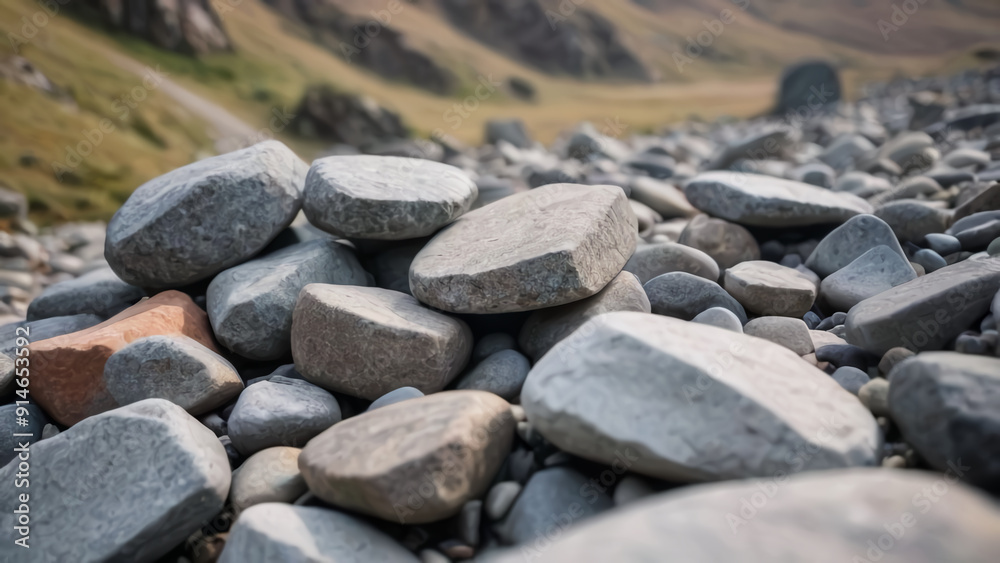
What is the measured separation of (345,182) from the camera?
2490 millimetres

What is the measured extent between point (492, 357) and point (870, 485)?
1.37 m

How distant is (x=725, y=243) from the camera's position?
3.02 m

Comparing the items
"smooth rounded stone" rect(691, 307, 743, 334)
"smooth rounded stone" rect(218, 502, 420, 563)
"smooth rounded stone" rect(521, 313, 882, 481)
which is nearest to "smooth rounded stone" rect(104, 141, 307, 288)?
"smooth rounded stone" rect(218, 502, 420, 563)

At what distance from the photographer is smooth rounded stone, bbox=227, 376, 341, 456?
1.95 metres

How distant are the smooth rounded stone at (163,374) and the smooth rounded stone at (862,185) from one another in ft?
13.2

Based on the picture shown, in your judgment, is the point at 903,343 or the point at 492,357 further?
the point at 492,357

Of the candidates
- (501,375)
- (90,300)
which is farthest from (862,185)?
(90,300)

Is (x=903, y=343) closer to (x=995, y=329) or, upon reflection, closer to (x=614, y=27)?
(x=995, y=329)

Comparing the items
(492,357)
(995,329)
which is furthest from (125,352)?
(995,329)

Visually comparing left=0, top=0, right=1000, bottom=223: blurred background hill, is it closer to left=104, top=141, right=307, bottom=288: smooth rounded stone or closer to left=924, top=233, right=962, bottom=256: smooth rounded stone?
left=924, top=233, right=962, bottom=256: smooth rounded stone

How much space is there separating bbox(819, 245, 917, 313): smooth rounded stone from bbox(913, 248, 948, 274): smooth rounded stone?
0.26 m

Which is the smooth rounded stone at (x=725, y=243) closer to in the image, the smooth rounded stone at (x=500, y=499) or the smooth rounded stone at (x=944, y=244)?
the smooth rounded stone at (x=944, y=244)

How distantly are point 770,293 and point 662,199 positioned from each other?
5.29 ft

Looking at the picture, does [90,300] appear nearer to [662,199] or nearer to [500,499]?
[500,499]
